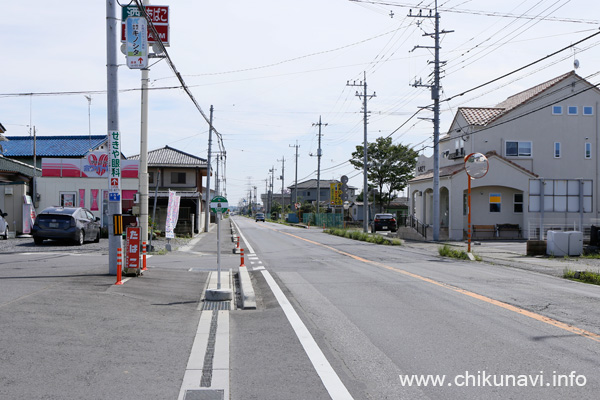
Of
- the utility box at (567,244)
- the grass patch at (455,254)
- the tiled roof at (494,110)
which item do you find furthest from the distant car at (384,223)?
the utility box at (567,244)

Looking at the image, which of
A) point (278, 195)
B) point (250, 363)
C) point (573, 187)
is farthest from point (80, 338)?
point (278, 195)

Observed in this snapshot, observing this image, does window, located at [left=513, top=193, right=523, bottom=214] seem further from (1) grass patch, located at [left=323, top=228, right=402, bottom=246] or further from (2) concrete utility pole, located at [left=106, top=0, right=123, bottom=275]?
(2) concrete utility pole, located at [left=106, top=0, right=123, bottom=275]

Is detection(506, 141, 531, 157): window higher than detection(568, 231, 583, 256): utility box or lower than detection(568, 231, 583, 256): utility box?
higher

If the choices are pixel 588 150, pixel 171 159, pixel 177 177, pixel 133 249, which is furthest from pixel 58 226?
pixel 588 150

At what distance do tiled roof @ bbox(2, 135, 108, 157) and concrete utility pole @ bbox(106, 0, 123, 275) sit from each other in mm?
29375

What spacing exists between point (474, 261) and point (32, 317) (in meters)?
15.9

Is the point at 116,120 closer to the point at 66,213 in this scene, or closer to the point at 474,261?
the point at 66,213

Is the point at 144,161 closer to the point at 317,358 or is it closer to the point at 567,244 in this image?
the point at 317,358

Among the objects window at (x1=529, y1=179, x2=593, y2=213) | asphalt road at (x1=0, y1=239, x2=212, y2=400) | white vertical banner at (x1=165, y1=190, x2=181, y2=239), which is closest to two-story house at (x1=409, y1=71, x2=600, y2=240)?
window at (x1=529, y1=179, x2=593, y2=213)

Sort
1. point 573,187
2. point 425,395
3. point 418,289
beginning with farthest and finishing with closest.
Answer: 1. point 573,187
2. point 418,289
3. point 425,395

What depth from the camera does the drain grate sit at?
9.56m

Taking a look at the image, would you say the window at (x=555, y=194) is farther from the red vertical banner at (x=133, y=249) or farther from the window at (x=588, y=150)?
the red vertical banner at (x=133, y=249)

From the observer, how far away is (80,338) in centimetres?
671

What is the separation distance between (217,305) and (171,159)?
127 ft
